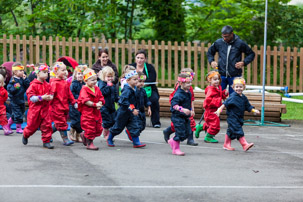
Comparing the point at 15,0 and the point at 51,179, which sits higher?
the point at 15,0

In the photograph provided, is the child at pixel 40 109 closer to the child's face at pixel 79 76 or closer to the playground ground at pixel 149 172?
the playground ground at pixel 149 172

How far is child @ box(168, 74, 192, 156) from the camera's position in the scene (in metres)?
9.79

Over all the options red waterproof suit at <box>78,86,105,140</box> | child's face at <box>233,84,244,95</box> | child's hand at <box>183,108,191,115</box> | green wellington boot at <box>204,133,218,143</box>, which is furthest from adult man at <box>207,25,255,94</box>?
red waterproof suit at <box>78,86,105,140</box>

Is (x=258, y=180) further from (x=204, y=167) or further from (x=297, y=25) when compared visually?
(x=297, y=25)

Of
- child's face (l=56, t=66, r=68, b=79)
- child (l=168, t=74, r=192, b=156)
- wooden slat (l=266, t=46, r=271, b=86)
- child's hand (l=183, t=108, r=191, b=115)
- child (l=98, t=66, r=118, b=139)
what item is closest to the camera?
child's hand (l=183, t=108, r=191, b=115)

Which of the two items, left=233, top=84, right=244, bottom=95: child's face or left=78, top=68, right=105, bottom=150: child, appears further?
left=233, top=84, right=244, bottom=95: child's face

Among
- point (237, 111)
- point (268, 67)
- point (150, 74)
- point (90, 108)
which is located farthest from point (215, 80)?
point (268, 67)

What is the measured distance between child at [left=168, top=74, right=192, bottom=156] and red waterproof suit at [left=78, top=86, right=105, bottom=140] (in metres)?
1.34

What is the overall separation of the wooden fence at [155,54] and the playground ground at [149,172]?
8718 millimetres

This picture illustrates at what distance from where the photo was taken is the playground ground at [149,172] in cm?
697

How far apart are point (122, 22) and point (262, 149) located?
1558 cm

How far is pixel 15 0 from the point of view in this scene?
80.7 ft

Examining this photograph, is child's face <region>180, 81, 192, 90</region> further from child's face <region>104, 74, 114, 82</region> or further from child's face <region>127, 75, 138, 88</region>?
child's face <region>104, 74, 114, 82</region>

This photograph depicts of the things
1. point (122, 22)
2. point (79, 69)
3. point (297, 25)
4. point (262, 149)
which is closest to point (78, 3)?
point (122, 22)
